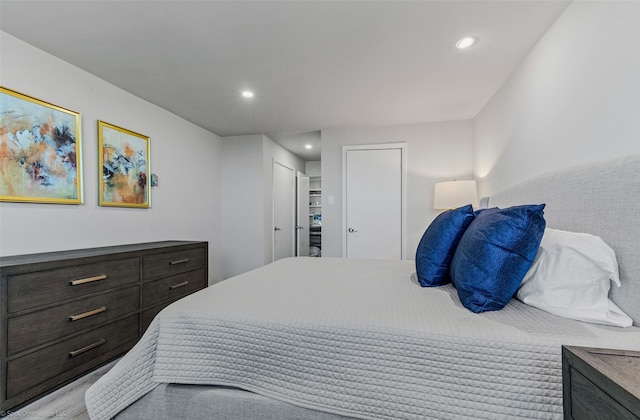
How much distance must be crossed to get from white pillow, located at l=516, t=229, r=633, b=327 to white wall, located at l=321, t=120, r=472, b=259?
255cm

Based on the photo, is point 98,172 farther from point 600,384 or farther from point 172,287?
point 600,384

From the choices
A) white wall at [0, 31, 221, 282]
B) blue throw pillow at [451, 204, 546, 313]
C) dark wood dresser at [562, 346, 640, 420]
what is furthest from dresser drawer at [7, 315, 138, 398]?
dark wood dresser at [562, 346, 640, 420]

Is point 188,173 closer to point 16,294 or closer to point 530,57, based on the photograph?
point 16,294

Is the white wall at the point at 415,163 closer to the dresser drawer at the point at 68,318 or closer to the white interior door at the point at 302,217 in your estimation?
the white interior door at the point at 302,217

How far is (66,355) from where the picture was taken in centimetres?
169

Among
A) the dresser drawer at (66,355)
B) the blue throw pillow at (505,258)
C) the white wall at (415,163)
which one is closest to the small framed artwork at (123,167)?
the dresser drawer at (66,355)

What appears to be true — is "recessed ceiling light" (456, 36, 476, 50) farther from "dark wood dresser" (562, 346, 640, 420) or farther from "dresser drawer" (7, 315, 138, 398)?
"dresser drawer" (7, 315, 138, 398)

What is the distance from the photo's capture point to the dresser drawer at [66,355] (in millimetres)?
1465

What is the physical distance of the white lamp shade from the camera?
304cm

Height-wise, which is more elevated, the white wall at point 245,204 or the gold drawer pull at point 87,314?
the white wall at point 245,204

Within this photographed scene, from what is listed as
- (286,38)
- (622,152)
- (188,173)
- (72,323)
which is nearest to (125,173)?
(188,173)

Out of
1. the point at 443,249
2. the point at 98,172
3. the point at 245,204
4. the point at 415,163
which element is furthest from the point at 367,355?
the point at 245,204

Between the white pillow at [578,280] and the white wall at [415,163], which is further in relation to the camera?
the white wall at [415,163]

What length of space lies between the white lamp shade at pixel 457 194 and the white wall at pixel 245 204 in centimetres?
245
